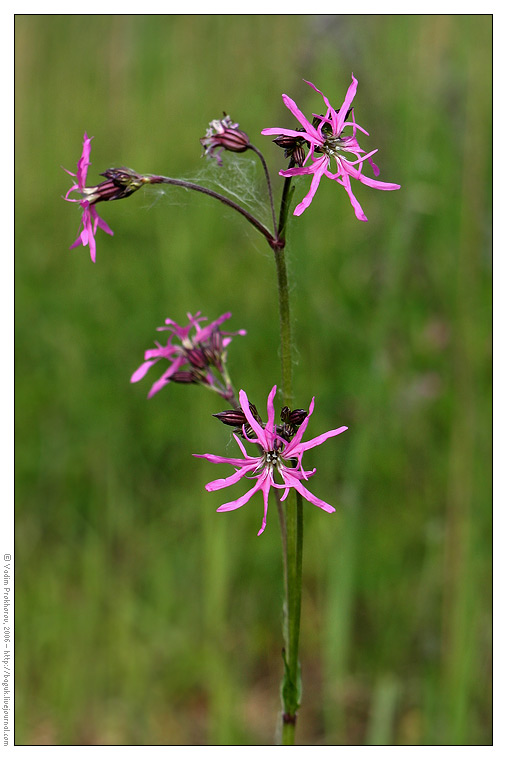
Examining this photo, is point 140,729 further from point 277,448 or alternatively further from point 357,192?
point 357,192

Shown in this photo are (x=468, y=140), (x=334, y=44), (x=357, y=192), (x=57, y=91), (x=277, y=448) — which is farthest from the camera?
(x=57, y=91)

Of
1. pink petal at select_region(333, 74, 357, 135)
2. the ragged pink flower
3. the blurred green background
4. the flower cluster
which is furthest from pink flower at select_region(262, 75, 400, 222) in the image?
the blurred green background

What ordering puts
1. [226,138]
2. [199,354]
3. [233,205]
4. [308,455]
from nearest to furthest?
1. [233,205]
2. [226,138]
3. [199,354]
4. [308,455]

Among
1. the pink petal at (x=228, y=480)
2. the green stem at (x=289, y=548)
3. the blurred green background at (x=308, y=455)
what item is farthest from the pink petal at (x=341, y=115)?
the blurred green background at (x=308, y=455)

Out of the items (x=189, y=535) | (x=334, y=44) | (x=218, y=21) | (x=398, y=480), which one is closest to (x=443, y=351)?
(x=398, y=480)

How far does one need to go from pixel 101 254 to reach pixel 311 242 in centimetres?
103

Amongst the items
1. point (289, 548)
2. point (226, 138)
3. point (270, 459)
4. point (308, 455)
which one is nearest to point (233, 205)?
point (226, 138)

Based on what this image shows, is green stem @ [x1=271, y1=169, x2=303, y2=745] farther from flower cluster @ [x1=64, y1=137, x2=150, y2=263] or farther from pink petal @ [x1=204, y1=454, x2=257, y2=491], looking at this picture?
flower cluster @ [x1=64, y1=137, x2=150, y2=263]

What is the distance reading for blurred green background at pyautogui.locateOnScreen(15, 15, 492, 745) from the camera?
2.29 metres

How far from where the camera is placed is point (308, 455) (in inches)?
103

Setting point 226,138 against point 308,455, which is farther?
point 308,455

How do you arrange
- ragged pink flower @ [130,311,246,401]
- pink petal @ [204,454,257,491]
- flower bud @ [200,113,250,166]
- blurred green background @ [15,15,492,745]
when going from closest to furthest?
pink petal @ [204,454,257,491], flower bud @ [200,113,250,166], ragged pink flower @ [130,311,246,401], blurred green background @ [15,15,492,745]

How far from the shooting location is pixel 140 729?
236 cm

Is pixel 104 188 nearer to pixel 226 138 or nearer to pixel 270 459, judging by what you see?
pixel 226 138
